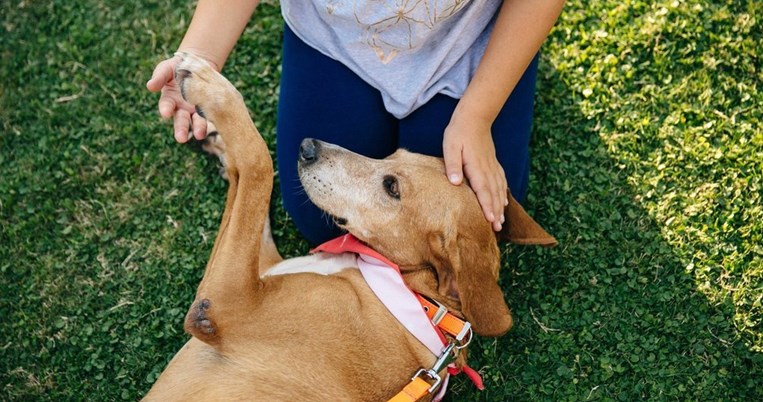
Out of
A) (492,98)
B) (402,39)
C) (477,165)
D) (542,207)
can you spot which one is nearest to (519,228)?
(477,165)

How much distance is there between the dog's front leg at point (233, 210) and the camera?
316cm

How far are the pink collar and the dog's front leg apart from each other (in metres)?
0.49

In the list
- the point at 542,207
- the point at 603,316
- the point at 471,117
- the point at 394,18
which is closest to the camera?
the point at 394,18

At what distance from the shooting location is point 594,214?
4418mm

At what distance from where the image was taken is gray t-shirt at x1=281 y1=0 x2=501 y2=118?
3.41 meters

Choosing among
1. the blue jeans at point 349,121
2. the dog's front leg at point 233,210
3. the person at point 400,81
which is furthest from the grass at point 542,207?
the dog's front leg at point 233,210

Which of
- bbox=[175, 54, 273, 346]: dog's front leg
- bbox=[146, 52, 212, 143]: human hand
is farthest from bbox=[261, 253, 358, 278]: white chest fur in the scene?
bbox=[146, 52, 212, 143]: human hand

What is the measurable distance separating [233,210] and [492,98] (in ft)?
4.52

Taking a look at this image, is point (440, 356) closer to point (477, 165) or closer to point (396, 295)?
point (396, 295)

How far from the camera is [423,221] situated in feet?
11.1

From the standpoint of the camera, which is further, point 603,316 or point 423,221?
point 603,316

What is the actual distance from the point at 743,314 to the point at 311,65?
9.27 feet

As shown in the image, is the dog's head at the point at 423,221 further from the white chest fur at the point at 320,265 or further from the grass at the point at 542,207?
the grass at the point at 542,207

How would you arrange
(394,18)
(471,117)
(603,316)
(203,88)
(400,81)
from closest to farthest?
(203,88) → (394,18) → (471,117) → (400,81) → (603,316)
